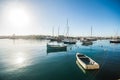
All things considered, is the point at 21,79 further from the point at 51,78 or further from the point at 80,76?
the point at 80,76

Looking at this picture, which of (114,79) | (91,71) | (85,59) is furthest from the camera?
(85,59)

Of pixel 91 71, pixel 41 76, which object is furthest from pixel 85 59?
pixel 41 76

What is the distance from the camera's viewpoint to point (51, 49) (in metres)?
58.2

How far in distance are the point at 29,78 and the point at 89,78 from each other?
1091cm

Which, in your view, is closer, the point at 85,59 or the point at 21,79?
the point at 21,79

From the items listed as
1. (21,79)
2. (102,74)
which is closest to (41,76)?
(21,79)

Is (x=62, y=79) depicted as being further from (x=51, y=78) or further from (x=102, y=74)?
(x=102, y=74)

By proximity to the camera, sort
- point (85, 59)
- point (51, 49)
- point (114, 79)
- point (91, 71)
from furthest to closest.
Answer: point (51, 49) → point (85, 59) → point (91, 71) → point (114, 79)

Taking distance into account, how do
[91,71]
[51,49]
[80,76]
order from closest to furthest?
[80,76] → [91,71] → [51,49]

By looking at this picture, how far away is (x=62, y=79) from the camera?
21891mm

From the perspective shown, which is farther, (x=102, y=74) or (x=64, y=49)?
(x=64, y=49)

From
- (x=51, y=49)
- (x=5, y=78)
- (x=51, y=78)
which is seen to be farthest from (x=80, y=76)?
(x=51, y=49)

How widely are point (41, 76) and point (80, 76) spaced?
7.49m

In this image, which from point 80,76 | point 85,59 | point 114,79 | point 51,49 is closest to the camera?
point 114,79
